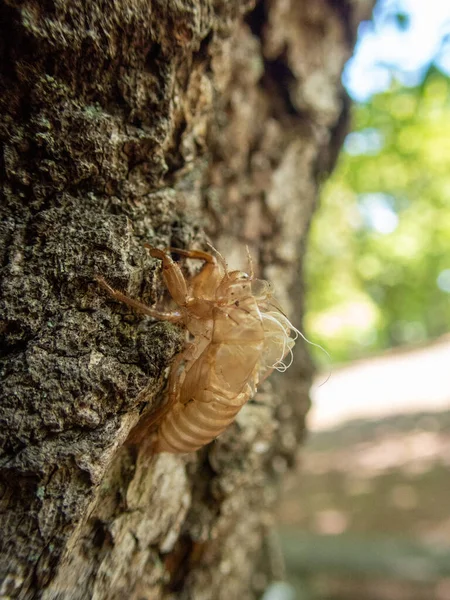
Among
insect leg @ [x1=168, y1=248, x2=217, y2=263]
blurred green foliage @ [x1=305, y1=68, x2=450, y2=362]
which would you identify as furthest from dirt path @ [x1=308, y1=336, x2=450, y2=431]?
insect leg @ [x1=168, y1=248, x2=217, y2=263]

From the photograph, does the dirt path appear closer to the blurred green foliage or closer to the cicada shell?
the blurred green foliage

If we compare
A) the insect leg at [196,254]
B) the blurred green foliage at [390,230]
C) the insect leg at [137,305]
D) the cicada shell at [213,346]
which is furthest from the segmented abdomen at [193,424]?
the blurred green foliage at [390,230]

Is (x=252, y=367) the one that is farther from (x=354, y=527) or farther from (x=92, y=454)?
(x=354, y=527)

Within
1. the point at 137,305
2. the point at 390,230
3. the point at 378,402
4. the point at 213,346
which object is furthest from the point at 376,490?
the point at 390,230

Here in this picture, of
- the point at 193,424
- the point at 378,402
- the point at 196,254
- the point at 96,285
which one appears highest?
the point at 378,402

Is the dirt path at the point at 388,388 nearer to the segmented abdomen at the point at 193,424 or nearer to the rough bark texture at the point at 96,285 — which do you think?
the rough bark texture at the point at 96,285

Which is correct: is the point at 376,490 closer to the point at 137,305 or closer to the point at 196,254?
the point at 196,254
